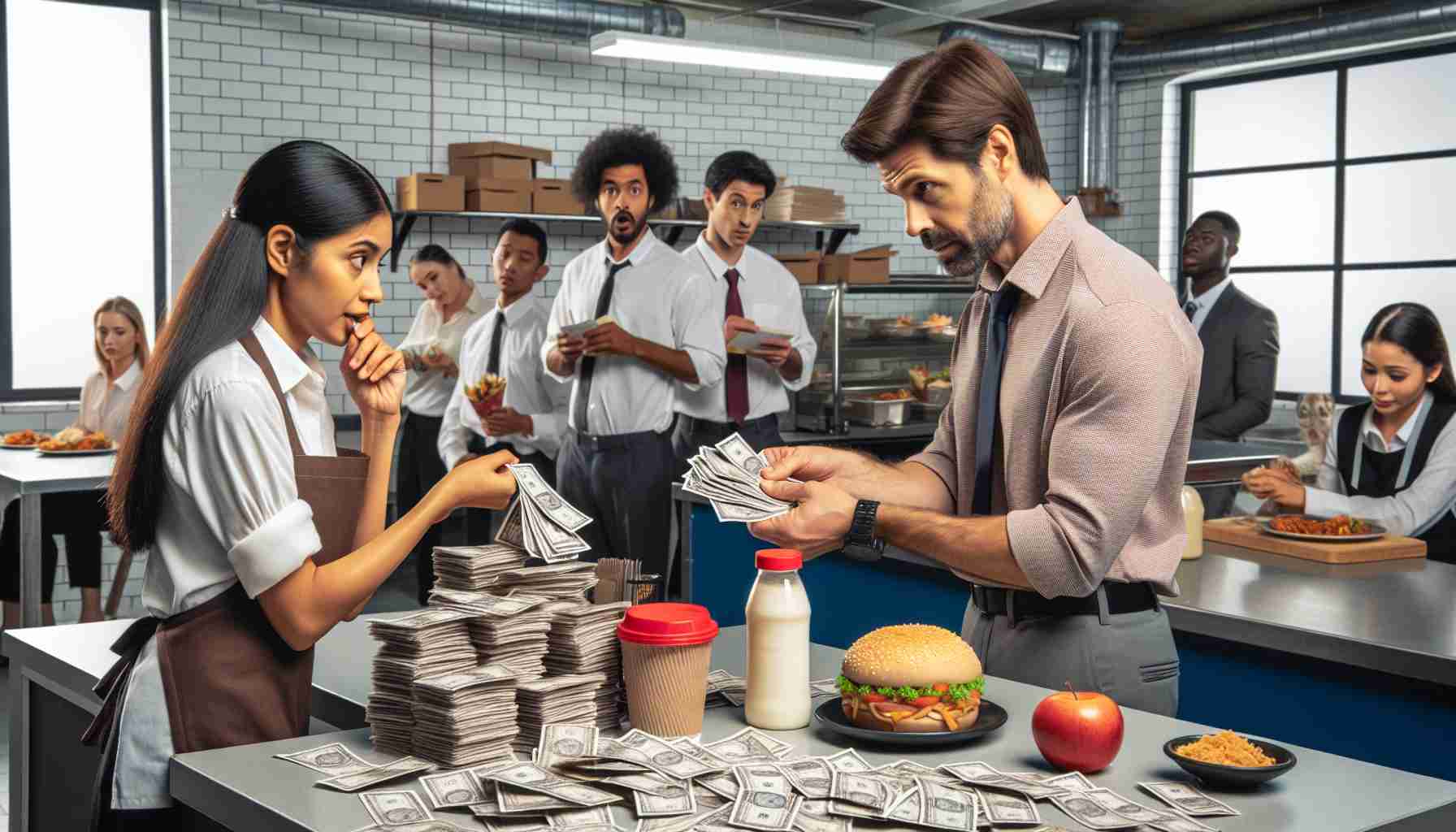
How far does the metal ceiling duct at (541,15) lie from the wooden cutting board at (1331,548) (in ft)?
17.3

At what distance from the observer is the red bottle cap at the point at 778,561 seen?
6.37 ft

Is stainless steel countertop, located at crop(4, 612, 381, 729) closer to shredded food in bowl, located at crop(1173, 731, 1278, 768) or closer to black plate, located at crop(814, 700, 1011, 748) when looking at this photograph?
black plate, located at crop(814, 700, 1011, 748)

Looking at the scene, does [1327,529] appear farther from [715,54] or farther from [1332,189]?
[1332,189]

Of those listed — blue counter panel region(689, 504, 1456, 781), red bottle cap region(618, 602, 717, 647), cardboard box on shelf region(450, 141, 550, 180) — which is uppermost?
cardboard box on shelf region(450, 141, 550, 180)

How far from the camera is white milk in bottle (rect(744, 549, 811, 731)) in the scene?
1.95 m

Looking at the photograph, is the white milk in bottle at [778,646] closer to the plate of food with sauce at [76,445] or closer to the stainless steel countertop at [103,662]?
the stainless steel countertop at [103,662]

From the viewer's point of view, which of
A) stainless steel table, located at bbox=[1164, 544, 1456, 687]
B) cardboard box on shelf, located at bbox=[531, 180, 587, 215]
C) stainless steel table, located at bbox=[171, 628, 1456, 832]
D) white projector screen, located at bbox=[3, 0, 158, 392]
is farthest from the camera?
cardboard box on shelf, located at bbox=[531, 180, 587, 215]

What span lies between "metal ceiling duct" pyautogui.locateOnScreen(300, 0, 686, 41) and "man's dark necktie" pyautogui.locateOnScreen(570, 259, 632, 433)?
2.49 m

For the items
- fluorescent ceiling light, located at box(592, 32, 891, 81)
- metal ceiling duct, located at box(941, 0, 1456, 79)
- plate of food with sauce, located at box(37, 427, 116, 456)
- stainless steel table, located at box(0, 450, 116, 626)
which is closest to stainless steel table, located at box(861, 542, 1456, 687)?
stainless steel table, located at box(0, 450, 116, 626)

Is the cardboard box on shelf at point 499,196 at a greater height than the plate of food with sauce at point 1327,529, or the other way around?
the cardboard box on shelf at point 499,196

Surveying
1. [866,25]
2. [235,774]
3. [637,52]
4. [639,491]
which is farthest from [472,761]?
[866,25]

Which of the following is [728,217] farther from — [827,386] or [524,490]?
[524,490]

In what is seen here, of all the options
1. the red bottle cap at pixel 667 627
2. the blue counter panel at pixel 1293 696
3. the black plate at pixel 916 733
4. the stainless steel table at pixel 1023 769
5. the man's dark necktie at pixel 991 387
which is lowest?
the blue counter panel at pixel 1293 696

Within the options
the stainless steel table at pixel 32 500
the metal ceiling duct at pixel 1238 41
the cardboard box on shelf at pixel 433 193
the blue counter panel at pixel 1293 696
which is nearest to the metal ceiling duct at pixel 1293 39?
the metal ceiling duct at pixel 1238 41
